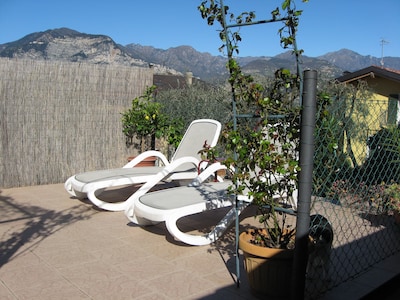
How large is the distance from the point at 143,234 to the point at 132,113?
386 centimetres

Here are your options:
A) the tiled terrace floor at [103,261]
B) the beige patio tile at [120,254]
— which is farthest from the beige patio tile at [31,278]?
the beige patio tile at [120,254]

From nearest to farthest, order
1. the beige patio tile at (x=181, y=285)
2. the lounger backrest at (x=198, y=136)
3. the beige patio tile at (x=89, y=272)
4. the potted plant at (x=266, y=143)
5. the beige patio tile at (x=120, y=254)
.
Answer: the potted plant at (x=266, y=143) < the beige patio tile at (x=181, y=285) < the beige patio tile at (x=89, y=272) < the beige patio tile at (x=120, y=254) < the lounger backrest at (x=198, y=136)

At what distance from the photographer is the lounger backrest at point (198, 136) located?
249 inches

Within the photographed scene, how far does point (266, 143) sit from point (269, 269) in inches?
35.1

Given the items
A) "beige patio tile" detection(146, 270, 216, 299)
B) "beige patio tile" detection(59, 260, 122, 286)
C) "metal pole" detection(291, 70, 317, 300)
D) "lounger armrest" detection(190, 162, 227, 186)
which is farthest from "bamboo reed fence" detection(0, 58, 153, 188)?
"metal pole" detection(291, 70, 317, 300)

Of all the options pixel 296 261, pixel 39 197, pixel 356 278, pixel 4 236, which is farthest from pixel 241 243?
pixel 39 197

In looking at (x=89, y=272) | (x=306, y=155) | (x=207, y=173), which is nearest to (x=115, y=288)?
(x=89, y=272)

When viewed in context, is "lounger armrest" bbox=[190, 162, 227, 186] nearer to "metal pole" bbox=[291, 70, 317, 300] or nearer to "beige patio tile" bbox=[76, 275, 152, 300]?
"beige patio tile" bbox=[76, 275, 152, 300]

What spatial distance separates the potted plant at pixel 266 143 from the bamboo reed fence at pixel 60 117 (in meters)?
5.41

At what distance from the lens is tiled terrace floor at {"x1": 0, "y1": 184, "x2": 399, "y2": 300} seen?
3.09m

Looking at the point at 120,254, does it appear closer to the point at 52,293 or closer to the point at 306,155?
the point at 52,293

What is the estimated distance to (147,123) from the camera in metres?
7.91

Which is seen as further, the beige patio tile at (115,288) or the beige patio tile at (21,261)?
the beige patio tile at (21,261)

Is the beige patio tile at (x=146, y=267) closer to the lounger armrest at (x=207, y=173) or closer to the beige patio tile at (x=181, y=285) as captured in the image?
the beige patio tile at (x=181, y=285)
